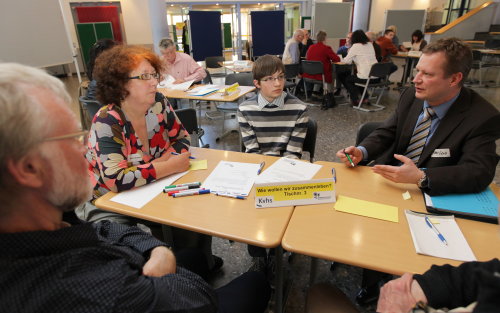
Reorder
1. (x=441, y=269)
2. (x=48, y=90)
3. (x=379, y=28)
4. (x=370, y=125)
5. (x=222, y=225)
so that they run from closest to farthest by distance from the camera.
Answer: (x=48, y=90), (x=441, y=269), (x=222, y=225), (x=370, y=125), (x=379, y=28)

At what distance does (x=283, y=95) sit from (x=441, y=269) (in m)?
1.46

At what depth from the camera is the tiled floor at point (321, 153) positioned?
6.13 feet

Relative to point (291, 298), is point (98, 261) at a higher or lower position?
higher

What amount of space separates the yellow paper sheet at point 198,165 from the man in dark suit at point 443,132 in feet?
2.55

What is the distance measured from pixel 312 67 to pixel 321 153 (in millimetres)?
2509

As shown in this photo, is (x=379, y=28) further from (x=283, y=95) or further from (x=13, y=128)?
(x=13, y=128)

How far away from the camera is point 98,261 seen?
0.71m

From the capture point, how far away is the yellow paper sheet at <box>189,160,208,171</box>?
1651 millimetres

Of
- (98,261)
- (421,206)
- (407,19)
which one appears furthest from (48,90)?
(407,19)

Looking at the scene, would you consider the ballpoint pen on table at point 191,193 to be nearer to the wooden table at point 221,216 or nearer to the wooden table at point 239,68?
the wooden table at point 221,216

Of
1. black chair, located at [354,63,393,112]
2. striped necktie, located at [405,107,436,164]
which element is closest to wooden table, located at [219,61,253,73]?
black chair, located at [354,63,393,112]

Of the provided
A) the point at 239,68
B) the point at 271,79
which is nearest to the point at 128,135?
the point at 271,79

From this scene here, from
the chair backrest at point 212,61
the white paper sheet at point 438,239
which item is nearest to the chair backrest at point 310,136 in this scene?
Answer: the white paper sheet at point 438,239

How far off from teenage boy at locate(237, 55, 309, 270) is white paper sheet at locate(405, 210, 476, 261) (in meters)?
0.96
